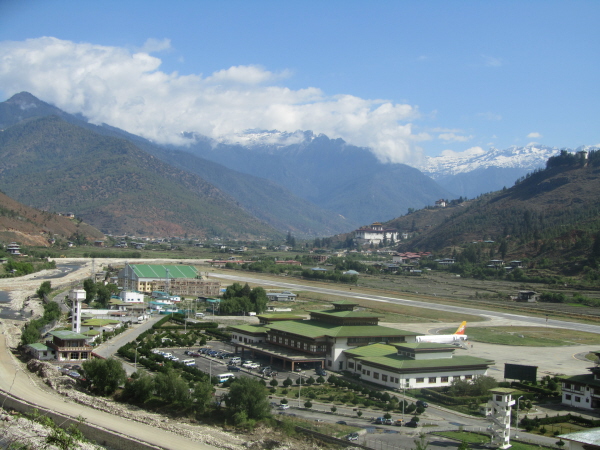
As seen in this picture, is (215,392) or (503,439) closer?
(503,439)

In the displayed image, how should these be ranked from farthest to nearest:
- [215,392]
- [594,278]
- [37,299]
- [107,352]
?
[594,278] → [37,299] → [107,352] → [215,392]

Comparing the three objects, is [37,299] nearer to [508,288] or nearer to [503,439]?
[503,439]

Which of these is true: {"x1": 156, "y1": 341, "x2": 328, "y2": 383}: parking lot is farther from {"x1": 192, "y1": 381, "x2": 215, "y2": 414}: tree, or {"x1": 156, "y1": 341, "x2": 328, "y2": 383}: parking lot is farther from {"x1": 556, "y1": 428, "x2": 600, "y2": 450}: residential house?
{"x1": 556, "y1": 428, "x2": 600, "y2": 450}: residential house

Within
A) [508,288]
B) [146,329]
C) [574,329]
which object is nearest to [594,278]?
[508,288]

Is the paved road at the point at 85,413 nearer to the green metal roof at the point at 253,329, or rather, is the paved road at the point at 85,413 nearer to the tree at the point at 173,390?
the tree at the point at 173,390

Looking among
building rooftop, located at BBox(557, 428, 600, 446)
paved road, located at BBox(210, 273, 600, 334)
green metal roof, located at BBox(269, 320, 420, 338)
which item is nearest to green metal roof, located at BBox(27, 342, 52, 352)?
green metal roof, located at BBox(269, 320, 420, 338)

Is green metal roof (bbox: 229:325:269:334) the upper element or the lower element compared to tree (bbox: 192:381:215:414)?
upper
